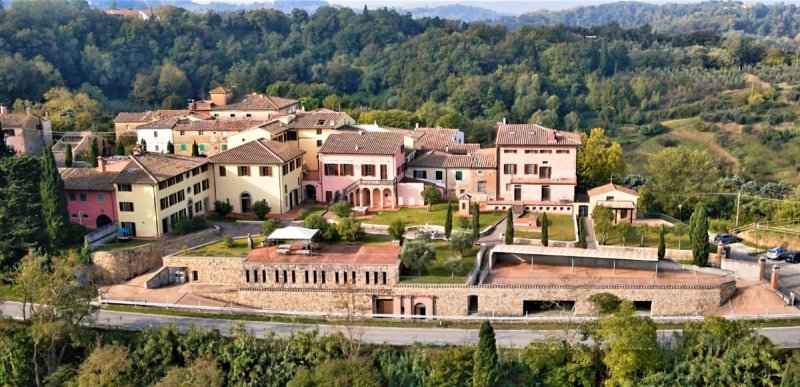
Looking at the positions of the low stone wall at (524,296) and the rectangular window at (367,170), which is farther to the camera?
the rectangular window at (367,170)

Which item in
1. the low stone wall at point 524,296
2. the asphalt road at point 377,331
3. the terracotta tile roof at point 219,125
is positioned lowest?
the asphalt road at point 377,331

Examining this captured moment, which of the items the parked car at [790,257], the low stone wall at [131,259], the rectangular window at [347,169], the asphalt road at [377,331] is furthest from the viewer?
the rectangular window at [347,169]

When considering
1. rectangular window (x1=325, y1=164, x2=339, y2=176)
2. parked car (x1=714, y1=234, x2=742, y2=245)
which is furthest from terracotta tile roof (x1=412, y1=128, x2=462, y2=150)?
parked car (x1=714, y1=234, x2=742, y2=245)

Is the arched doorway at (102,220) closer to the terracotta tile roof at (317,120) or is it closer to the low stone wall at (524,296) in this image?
the terracotta tile roof at (317,120)

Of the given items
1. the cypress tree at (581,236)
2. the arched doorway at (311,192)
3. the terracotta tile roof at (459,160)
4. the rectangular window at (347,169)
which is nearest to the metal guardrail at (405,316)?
the cypress tree at (581,236)

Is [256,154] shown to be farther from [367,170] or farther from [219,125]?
[219,125]

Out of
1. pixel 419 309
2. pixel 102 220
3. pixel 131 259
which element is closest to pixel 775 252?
pixel 419 309
